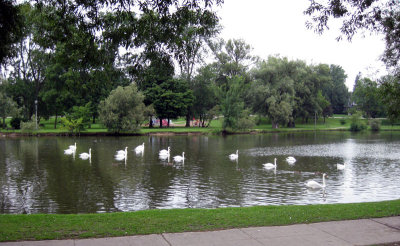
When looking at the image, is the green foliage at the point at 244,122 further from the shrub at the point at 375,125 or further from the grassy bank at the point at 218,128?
the shrub at the point at 375,125

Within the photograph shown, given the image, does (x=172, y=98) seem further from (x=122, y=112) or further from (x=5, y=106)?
(x=5, y=106)

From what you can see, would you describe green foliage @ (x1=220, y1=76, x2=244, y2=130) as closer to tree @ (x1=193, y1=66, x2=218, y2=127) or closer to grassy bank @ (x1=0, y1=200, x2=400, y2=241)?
tree @ (x1=193, y1=66, x2=218, y2=127)

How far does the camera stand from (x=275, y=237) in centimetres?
714

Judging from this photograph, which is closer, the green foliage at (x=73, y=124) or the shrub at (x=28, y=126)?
the shrub at (x=28, y=126)

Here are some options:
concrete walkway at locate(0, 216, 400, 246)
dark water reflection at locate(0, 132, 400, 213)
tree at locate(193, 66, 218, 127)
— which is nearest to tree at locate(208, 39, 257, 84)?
tree at locate(193, 66, 218, 127)

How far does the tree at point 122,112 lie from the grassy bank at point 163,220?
1863 inches

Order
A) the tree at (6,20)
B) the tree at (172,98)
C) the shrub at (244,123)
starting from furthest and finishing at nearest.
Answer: the tree at (172,98) < the shrub at (244,123) < the tree at (6,20)

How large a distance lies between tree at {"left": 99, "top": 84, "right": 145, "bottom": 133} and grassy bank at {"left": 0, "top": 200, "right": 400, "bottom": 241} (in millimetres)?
47314

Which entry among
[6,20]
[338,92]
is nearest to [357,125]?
[338,92]

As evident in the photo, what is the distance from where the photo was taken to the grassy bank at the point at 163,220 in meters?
7.35

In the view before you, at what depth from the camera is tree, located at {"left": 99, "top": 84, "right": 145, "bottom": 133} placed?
5556 centimetres

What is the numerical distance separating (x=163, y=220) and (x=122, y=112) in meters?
49.1

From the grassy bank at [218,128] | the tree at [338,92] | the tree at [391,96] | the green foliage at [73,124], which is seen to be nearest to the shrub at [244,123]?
the grassy bank at [218,128]

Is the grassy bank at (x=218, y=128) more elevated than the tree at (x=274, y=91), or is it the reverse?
the tree at (x=274, y=91)
